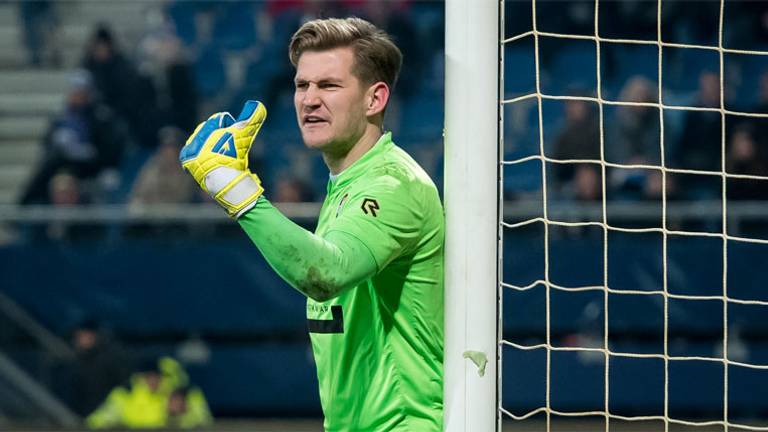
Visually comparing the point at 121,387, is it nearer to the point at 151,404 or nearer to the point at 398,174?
the point at 151,404

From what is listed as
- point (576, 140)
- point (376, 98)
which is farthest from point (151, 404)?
point (376, 98)

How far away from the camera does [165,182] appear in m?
9.62

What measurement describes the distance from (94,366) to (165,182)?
5.05 ft

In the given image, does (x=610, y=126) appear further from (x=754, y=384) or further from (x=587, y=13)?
(x=754, y=384)

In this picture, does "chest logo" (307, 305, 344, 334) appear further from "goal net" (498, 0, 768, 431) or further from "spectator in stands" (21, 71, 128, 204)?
"spectator in stands" (21, 71, 128, 204)

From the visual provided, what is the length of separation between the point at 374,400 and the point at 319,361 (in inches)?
7.4

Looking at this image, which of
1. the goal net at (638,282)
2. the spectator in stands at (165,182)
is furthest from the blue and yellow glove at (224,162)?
the spectator in stands at (165,182)

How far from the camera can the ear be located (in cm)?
313

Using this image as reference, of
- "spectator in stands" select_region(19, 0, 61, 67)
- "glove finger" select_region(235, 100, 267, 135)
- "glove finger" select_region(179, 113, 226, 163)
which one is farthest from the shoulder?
"spectator in stands" select_region(19, 0, 61, 67)

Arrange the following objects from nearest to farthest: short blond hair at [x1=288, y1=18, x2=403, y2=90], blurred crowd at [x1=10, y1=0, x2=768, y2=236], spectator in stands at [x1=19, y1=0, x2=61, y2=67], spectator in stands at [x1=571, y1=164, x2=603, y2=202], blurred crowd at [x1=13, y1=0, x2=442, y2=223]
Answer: short blond hair at [x1=288, y1=18, x2=403, y2=90] → spectator in stands at [x1=571, y1=164, x2=603, y2=202] → blurred crowd at [x1=10, y1=0, x2=768, y2=236] → blurred crowd at [x1=13, y1=0, x2=442, y2=223] → spectator in stands at [x1=19, y1=0, x2=61, y2=67]

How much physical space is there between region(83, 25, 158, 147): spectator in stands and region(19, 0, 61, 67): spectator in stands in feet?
4.64

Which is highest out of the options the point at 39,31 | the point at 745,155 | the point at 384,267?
→ the point at 39,31

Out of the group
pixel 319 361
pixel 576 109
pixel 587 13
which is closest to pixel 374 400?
pixel 319 361

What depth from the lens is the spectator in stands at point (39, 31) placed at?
1174cm
